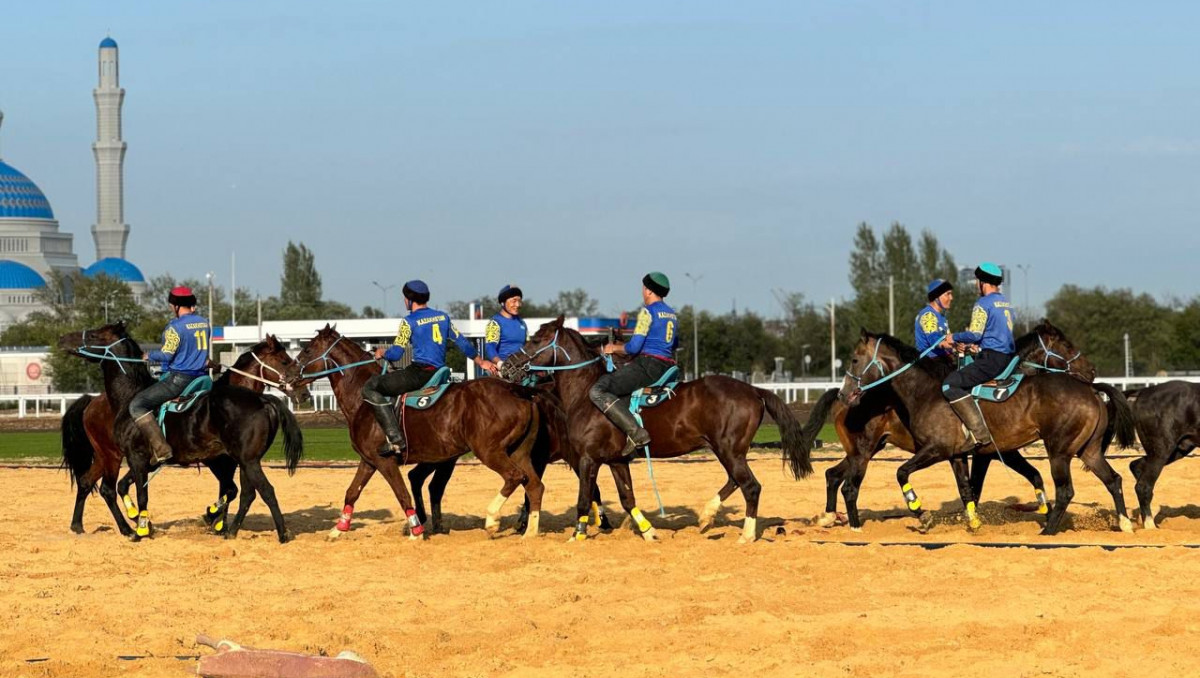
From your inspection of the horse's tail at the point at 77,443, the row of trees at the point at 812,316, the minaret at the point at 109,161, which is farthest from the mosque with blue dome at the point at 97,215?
the horse's tail at the point at 77,443

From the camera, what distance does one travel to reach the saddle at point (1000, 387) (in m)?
15.5

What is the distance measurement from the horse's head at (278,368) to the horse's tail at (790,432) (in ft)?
16.9

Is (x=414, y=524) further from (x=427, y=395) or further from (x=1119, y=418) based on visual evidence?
(x=1119, y=418)

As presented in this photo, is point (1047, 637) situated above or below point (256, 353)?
below

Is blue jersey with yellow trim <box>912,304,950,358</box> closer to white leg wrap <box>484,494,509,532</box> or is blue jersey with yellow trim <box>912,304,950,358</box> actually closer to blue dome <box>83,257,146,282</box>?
white leg wrap <box>484,494,509,532</box>

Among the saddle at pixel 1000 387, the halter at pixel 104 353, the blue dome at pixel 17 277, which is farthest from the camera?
the blue dome at pixel 17 277

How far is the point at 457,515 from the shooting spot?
19000mm

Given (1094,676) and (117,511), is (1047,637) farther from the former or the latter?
(117,511)

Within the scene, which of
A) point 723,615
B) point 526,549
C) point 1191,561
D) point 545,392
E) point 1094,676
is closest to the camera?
point 1094,676

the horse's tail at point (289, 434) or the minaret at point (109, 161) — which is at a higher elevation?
the minaret at point (109, 161)

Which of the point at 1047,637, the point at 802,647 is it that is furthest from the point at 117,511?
the point at 1047,637

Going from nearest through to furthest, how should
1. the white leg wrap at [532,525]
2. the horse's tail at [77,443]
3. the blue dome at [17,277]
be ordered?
the white leg wrap at [532,525]
the horse's tail at [77,443]
the blue dome at [17,277]

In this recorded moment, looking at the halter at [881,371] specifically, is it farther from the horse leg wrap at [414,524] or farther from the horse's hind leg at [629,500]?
the horse leg wrap at [414,524]

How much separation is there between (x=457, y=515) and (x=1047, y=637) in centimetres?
1020
